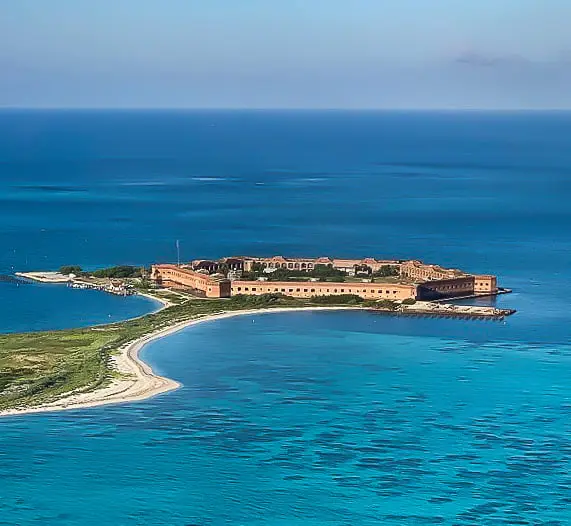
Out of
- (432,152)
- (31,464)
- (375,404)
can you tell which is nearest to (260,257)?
(375,404)

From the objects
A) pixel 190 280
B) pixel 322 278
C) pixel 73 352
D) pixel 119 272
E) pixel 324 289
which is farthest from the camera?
pixel 119 272

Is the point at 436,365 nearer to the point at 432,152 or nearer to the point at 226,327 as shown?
the point at 226,327

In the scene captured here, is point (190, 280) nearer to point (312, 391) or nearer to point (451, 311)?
point (451, 311)

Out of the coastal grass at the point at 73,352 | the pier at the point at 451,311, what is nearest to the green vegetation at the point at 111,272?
the coastal grass at the point at 73,352

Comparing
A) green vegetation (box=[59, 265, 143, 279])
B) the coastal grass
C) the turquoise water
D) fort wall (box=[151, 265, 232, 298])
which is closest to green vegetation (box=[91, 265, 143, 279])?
green vegetation (box=[59, 265, 143, 279])

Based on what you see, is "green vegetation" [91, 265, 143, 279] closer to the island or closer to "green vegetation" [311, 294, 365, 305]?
the island

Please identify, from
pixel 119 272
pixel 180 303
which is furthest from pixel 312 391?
pixel 119 272
